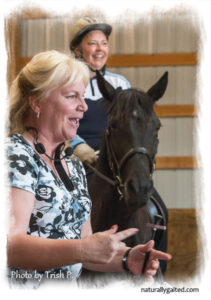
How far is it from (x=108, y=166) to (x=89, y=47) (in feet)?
3.37

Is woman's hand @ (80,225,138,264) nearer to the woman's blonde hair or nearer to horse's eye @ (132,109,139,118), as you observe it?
the woman's blonde hair

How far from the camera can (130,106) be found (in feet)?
6.64

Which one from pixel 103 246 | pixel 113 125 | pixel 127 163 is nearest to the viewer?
pixel 103 246

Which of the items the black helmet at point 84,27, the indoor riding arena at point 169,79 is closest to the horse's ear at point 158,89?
the black helmet at point 84,27

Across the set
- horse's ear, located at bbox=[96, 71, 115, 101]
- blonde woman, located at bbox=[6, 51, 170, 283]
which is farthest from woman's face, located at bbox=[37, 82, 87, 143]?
horse's ear, located at bbox=[96, 71, 115, 101]

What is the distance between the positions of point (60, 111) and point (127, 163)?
606 millimetres

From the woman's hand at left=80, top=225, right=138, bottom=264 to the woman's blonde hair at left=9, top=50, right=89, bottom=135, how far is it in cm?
45

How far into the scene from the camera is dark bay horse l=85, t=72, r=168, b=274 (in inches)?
74.3

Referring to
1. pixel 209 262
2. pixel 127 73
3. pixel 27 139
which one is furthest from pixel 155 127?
pixel 127 73

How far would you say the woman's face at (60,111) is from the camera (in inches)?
55.3

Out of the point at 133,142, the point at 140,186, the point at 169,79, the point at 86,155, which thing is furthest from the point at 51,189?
the point at 169,79

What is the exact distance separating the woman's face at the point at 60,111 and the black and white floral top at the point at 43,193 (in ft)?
0.38

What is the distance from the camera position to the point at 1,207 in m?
1.19

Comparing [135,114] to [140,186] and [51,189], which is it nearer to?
[140,186]
